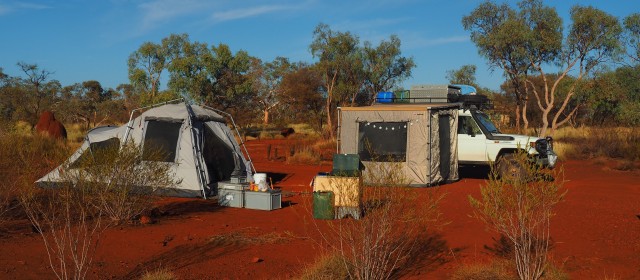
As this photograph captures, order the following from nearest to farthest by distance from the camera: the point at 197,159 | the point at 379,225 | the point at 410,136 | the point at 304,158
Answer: the point at 379,225 → the point at 197,159 → the point at 410,136 → the point at 304,158

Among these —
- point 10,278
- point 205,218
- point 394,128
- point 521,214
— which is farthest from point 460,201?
point 10,278

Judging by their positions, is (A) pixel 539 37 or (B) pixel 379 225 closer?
(B) pixel 379 225

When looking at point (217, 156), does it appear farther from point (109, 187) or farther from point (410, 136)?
point (410, 136)

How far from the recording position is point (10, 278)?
6.96m

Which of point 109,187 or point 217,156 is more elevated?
point 217,156

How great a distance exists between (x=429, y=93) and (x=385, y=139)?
7.88 feet

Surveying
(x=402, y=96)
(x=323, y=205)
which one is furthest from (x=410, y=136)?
(x=323, y=205)

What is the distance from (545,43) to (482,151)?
43.2 feet

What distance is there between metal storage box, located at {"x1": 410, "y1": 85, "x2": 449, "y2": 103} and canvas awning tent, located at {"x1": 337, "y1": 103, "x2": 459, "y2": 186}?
98cm

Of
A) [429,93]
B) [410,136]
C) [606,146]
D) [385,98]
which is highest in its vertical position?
[429,93]

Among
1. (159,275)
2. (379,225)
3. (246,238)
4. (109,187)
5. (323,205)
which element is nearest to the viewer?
(379,225)

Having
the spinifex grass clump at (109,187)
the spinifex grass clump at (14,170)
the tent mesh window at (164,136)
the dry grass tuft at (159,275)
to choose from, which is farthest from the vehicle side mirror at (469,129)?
the dry grass tuft at (159,275)

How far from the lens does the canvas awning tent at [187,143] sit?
12.9 metres

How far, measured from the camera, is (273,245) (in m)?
8.84
